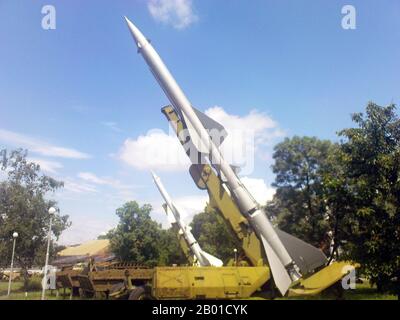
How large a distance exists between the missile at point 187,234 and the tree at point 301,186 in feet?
22.7

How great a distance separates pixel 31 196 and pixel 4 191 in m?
1.86

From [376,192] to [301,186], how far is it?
1249cm

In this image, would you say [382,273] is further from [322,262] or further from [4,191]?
[4,191]

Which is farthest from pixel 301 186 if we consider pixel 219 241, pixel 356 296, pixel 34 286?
pixel 34 286

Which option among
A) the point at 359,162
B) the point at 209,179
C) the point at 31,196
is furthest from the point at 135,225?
the point at 359,162

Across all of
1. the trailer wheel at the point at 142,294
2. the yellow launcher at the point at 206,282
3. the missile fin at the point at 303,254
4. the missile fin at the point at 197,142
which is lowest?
the trailer wheel at the point at 142,294

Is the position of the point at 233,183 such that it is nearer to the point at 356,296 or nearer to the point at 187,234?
the point at 187,234

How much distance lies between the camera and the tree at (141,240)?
3050cm

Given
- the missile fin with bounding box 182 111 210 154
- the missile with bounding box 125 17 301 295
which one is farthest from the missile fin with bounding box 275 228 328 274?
the missile fin with bounding box 182 111 210 154

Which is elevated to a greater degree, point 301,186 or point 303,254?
point 301,186

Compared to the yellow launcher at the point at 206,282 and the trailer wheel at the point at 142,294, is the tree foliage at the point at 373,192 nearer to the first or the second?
the yellow launcher at the point at 206,282

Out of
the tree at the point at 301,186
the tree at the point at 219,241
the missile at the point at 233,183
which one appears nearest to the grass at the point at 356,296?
the missile at the point at 233,183

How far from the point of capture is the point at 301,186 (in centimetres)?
2309
